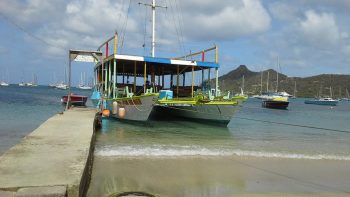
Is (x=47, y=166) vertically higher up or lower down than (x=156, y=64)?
lower down

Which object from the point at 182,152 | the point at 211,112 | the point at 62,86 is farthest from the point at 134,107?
the point at 62,86

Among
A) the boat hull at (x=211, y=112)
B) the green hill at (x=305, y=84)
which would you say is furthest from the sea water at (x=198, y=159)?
the green hill at (x=305, y=84)

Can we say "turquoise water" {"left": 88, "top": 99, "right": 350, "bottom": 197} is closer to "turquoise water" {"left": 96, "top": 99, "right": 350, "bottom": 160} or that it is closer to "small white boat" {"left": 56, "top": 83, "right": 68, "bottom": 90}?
"turquoise water" {"left": 96, "top": 99, "right": 350, "bottom": 160}

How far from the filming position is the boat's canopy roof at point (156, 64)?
60.8ft

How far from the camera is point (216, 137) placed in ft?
51.9

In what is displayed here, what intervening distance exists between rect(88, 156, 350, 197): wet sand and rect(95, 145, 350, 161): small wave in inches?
22.3

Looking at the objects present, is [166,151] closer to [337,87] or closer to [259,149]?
[259,149]

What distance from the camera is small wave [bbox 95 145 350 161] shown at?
10.7m

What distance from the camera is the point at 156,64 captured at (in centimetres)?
2097

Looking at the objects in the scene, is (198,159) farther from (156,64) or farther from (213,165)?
(156,64)

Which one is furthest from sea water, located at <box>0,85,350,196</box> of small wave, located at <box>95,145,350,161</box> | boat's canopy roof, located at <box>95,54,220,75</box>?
boat's canopy roof, located at <box>95,54,220,75</box>

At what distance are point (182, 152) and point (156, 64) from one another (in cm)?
1031

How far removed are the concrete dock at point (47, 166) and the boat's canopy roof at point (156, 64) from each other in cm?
917

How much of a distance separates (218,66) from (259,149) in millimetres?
8430
